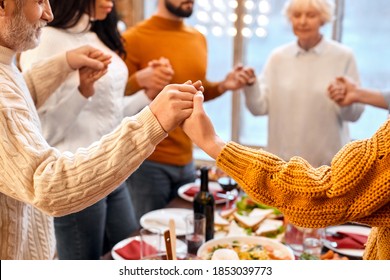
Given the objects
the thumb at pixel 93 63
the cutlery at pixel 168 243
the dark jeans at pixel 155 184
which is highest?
the thumb at pixel 93 63

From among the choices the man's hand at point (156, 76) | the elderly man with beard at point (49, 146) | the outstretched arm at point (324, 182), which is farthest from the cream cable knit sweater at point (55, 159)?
the man's hand at point (156, 76)

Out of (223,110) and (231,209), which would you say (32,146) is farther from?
(223,110)

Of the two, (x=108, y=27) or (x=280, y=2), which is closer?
(x=108, y=27)

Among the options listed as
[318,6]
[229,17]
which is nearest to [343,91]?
[318,6]

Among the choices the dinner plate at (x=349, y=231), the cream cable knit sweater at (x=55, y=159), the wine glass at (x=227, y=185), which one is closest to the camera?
the cream cable knit sweater at (x=55, y=159)

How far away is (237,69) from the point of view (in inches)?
109

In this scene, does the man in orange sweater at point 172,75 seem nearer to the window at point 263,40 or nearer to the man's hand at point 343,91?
the man's hand at point 343,91

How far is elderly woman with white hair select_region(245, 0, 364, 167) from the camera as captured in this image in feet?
8.93

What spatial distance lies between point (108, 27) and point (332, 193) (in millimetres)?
1602

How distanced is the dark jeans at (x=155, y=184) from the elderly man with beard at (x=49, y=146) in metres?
1.36

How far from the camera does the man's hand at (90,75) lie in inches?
68.0

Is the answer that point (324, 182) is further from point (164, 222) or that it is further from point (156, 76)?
point (156, 76)

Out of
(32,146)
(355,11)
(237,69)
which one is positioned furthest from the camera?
(355,11)
